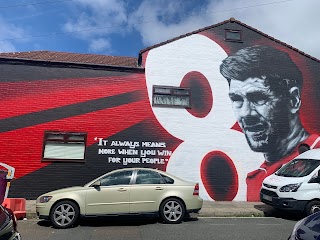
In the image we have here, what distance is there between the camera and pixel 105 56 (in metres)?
18.0

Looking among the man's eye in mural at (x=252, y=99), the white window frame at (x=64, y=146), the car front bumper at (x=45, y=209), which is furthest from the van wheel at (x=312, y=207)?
the white window frame at (x=64, y=146)

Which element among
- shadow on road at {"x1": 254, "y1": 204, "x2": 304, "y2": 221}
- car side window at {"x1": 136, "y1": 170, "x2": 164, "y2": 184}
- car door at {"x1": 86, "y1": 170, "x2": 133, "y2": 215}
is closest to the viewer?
car door at {"x1": 86, "y1": 170, "x2": 133, "y2": 215}

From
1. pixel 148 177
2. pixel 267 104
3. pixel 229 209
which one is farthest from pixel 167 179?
pixel 267 104

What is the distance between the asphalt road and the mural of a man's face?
16.0 ft

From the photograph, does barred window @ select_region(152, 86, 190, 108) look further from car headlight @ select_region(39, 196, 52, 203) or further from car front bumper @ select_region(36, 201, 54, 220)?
car front bumper @ select_region(36, 201, 54, 220)

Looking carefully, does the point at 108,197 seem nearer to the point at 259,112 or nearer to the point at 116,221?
the point at 116,221

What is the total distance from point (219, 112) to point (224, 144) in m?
1.42

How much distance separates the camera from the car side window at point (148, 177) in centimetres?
895

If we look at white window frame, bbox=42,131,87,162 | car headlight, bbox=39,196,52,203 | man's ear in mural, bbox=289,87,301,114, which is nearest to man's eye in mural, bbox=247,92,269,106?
man's ear in mural, bbox=289,87,301,114

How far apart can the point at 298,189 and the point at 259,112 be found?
16.2 feet

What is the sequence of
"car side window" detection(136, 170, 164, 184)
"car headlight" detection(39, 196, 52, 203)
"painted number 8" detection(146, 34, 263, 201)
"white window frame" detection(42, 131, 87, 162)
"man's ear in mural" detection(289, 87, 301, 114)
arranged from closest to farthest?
1. "car headlight" detection(39, 196, 52, 203)
2. "car side window" detection(136, 170, 164, 184)
3. "white window frame" detection(42, 131, 87, 162)
4. "painted number 8" detection(146, 34, 263, 201)
5. "man's ear in mural" detection(289, 87, 301, 114)

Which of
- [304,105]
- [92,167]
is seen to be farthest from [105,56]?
[304,105]

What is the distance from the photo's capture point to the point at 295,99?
565 inches

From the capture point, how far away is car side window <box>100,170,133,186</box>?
8.72 m
